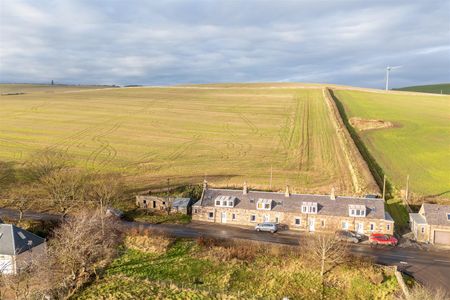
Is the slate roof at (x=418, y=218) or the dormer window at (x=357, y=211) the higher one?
the dormer window at (x=357, y=211)

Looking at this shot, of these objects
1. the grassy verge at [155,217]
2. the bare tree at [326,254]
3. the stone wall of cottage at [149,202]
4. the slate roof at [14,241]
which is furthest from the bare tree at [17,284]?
the bare tree at [326,254]

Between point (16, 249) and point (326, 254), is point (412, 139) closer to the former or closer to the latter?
point (326, 254)

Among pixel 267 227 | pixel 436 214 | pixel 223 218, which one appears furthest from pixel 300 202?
pixel 436 214

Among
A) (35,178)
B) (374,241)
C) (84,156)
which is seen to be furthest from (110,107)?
(374,241)

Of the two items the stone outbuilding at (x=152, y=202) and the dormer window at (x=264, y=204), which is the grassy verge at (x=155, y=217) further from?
the dormer window at (x=264, y=204)

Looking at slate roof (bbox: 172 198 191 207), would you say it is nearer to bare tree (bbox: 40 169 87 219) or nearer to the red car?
bare tree (bbox: 40 169 87 219)

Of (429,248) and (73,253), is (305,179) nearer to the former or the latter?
(429,248)

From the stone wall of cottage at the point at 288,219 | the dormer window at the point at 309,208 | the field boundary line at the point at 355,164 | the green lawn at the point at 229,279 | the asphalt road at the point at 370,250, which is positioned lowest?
the green lawn at the point at 229,279
